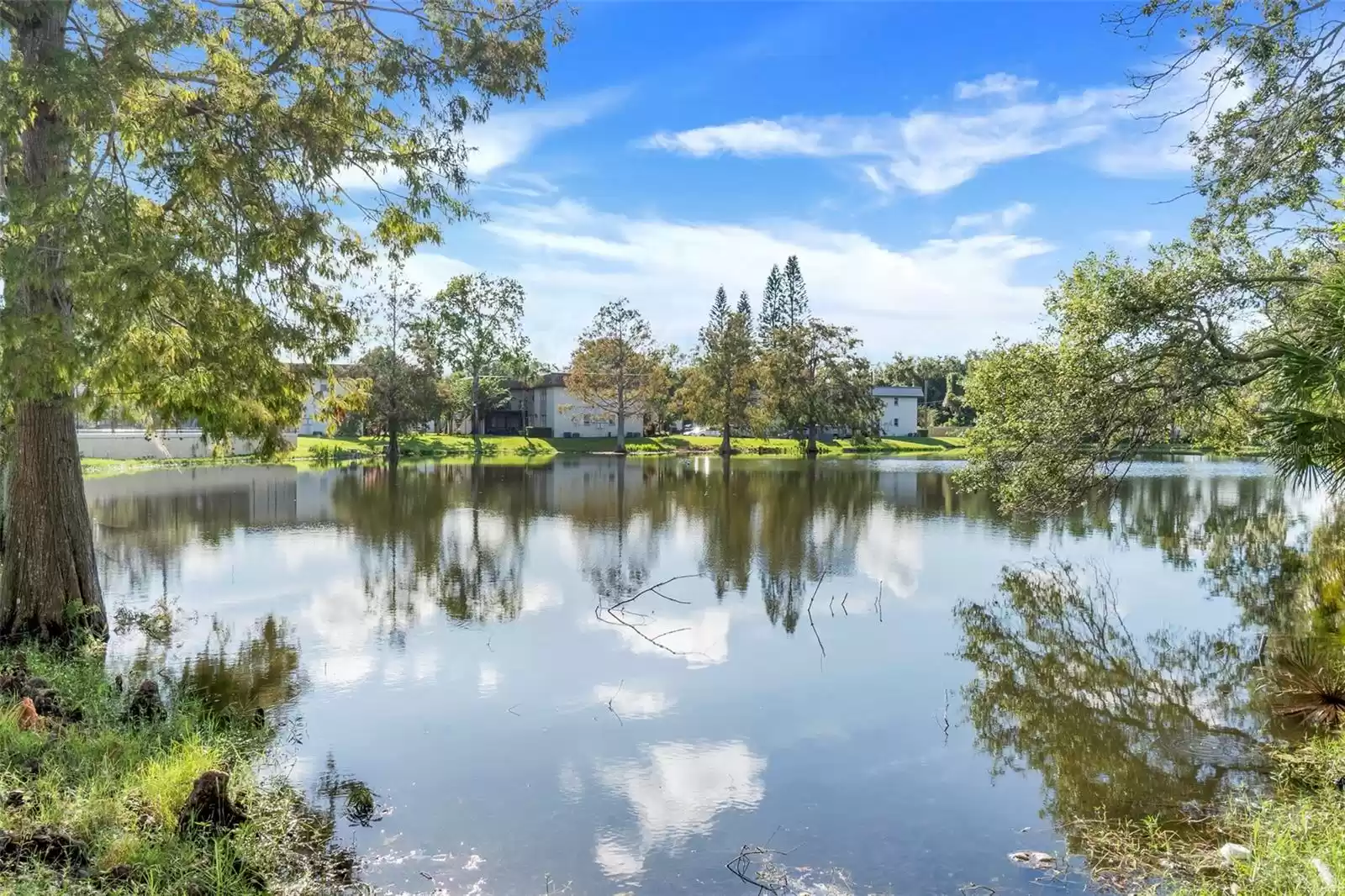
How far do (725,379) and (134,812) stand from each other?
59.0 m

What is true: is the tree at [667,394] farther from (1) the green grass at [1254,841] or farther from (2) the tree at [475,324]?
(1) the green grass at [1254,841]

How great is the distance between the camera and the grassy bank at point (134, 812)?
5234 millimetres

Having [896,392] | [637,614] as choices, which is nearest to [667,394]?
[896,392]

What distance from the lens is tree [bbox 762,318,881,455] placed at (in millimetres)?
63594

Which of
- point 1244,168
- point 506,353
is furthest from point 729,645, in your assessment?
point 506,353

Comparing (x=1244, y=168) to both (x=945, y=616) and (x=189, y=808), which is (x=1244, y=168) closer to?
(x=945, y=616)

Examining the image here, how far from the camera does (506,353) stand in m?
61.4

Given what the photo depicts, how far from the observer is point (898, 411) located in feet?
282

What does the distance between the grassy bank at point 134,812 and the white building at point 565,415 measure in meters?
64.7

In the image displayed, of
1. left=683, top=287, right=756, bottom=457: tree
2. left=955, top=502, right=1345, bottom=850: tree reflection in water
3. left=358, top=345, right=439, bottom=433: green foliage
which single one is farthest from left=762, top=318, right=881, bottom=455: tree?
left=955, top=502, right=1345, bottom=850: tree reflection in water

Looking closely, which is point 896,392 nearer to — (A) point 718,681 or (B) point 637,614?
(B) point 637,614

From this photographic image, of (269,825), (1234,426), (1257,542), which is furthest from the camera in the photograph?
(1257,542)

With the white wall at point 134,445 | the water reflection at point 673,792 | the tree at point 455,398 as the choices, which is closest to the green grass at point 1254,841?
the water reflection at point 673,792

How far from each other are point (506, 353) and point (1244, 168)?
54552 millimetres
